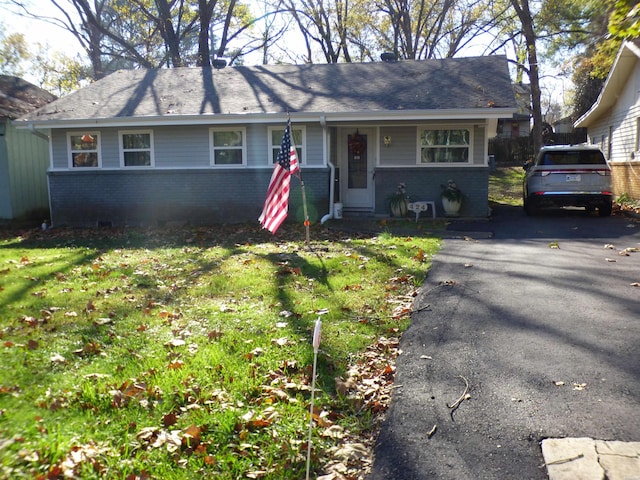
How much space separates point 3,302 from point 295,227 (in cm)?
821

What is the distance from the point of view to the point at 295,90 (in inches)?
669

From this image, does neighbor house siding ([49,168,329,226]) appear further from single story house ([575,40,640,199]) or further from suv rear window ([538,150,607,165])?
single story house ([575,40,640,199])

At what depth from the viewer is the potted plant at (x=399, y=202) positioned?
15.4 metres

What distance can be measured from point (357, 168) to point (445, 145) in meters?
2.58

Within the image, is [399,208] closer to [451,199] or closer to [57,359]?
[451,199]

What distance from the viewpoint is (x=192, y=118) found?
50.1 feet

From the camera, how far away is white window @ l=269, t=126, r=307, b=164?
616 inches

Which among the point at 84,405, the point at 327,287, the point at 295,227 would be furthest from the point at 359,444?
the point at 295,227

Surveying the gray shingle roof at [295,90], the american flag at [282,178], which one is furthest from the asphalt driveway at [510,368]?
the gray shingle roof at [295,90]

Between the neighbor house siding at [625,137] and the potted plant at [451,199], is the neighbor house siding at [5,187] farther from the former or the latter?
the neighbor house siding at [625,137]

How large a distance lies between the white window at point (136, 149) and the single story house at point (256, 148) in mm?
28

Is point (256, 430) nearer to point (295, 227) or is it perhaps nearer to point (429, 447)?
point (429, 447)

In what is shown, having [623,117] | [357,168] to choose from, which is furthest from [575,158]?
[623,117]

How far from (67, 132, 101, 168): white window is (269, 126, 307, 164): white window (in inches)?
194
